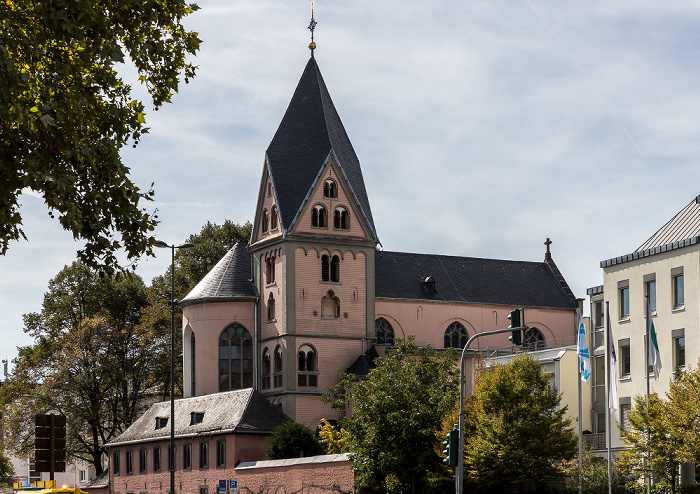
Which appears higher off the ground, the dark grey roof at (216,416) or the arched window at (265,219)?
the arched window at (265,219)

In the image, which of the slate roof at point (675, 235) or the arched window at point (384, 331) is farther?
the arched window at point (384, 331)

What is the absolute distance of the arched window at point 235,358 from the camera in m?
76.4

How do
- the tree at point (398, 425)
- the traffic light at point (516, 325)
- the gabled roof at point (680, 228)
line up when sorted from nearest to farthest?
1. the traffic light at point (516, 325)
2. the tree at point (398, 425)
3. the gabled roof at point (680, 228)

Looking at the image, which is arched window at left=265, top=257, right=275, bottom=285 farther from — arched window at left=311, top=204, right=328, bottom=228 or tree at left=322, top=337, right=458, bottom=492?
tree at left=322, top=337, right=458, bottom=492

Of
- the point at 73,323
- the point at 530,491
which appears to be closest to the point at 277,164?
the point at 73,323

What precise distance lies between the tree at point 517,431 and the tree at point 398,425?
2.68 meters

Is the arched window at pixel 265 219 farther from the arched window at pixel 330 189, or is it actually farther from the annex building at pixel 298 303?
the arched window at pixel 330 189

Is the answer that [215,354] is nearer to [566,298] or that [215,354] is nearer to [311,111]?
[311,111]

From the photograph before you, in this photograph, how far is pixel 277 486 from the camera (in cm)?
→ 5681

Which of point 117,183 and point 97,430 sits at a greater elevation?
point 117,183

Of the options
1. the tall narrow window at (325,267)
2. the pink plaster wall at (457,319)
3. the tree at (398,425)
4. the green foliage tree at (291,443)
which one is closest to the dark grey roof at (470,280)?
the pink plaster wall at (457,319)

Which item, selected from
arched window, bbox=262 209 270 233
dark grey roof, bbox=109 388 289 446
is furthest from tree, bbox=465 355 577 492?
arched window, bbox=262 209 270 233

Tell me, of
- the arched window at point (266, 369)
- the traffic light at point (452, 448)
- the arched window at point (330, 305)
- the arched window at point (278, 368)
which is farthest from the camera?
the arched window at point (330, 305)

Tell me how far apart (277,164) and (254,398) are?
675 inches
